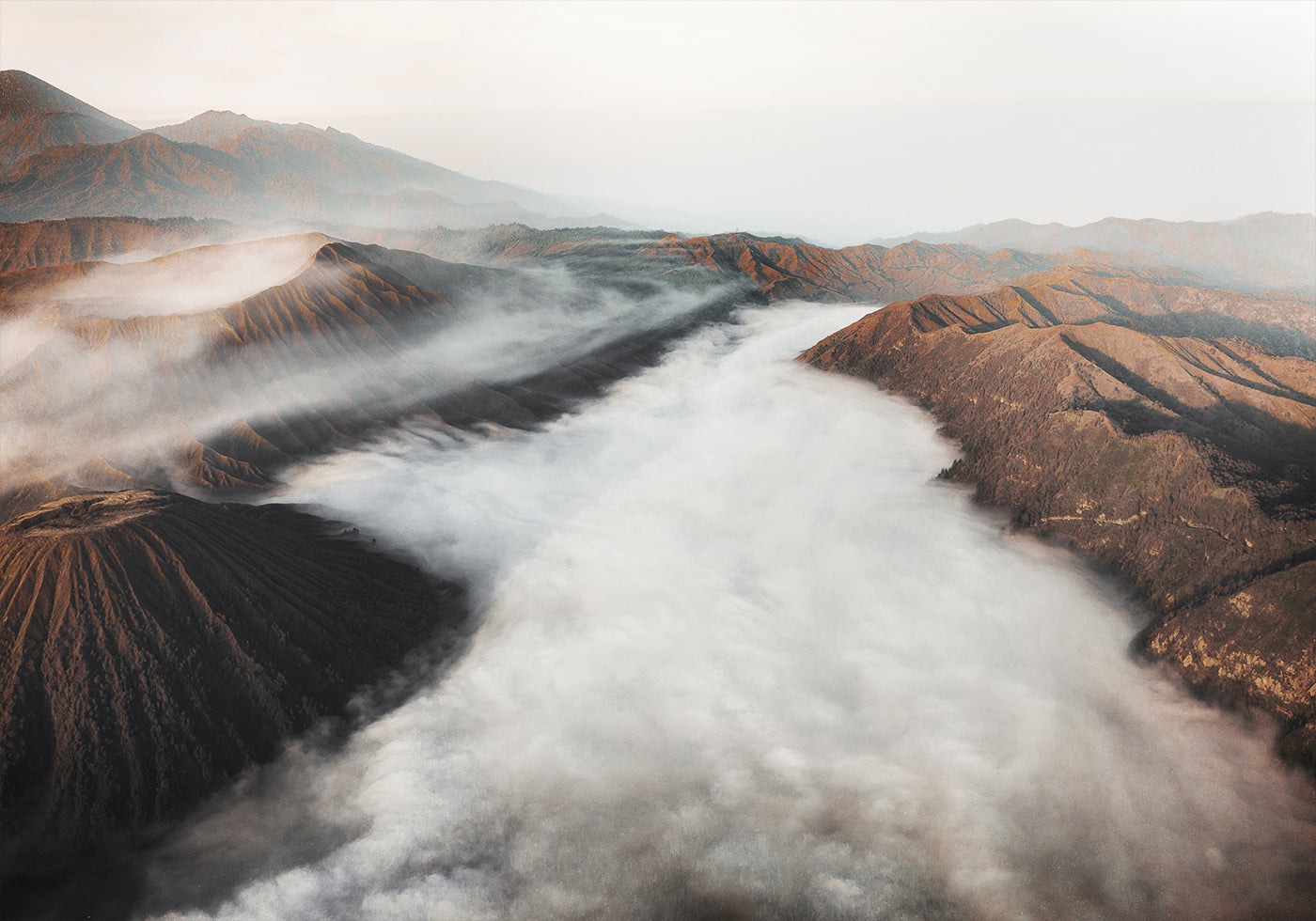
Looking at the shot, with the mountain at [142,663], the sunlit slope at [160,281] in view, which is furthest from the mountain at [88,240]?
the mountain at [142,663]

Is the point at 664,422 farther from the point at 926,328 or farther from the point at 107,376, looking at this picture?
the point at 107,376

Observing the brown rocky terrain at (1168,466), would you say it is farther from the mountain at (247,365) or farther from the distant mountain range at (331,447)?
the mountain at (247,365)

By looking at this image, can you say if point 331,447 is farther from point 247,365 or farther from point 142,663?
point 142,663

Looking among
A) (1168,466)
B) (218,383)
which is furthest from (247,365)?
(1168,466)

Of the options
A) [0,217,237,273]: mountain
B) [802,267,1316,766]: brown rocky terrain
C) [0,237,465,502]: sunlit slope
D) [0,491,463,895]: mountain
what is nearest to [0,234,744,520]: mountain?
[0,237,465,502]: sunlit slope

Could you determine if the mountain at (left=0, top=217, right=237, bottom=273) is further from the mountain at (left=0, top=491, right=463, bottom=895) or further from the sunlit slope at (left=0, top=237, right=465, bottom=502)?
the mountain at (left=0, top=491, right=463, bottom=895)

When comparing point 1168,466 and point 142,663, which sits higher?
point 1168,466

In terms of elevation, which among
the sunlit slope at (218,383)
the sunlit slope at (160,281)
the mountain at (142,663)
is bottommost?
the mountain at (142,663)
